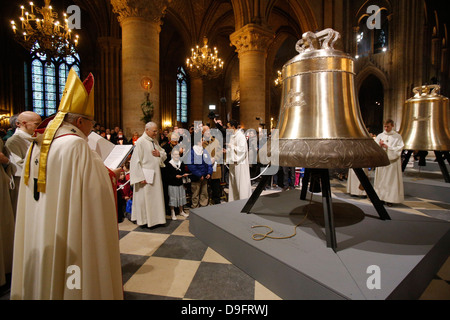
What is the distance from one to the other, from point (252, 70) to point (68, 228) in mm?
10314

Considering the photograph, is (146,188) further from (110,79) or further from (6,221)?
(110,79)

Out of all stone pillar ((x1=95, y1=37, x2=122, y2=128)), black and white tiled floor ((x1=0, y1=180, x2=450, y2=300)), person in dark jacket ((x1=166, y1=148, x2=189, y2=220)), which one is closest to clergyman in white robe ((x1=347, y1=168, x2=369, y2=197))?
black and white tiled floor ((x1=0, y1=180, x2=450, y2=300))

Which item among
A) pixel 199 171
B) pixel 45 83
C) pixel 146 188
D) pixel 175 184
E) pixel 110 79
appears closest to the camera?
pixel 146 188

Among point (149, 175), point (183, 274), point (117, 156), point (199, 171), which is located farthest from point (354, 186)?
point (117, 156)

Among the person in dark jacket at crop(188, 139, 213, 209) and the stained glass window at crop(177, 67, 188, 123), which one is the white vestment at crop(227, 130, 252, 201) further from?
the stained glass window at crop(177, 67, 188, 123)

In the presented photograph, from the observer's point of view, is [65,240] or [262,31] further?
[262,31]

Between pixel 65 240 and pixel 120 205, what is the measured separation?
10.2 feet

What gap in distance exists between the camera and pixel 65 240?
1446mm

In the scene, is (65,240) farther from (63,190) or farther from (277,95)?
(277,95)

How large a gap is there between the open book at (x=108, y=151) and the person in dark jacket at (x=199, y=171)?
236 centimetres

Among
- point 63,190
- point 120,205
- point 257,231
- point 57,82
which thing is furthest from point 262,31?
point 57,82

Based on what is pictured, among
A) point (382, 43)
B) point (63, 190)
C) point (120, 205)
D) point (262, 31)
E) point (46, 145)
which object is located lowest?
point (120, 205)

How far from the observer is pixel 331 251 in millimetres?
2018
